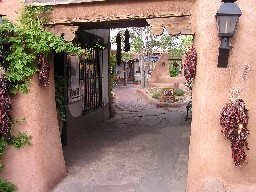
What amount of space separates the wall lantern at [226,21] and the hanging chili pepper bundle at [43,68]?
286 cm

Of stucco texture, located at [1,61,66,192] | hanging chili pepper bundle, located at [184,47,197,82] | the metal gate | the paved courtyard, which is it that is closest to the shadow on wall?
the paved courtyard

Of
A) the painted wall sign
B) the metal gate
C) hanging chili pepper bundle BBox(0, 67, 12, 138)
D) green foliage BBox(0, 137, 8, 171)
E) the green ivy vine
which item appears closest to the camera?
hanging chili pepper bundle BBox(0, 67, 12, 138)

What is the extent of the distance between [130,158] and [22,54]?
12.2 feet

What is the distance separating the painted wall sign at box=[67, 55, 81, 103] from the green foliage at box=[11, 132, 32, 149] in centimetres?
354

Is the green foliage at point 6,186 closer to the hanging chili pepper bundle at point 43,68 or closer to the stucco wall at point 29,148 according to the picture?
the stucco wall at point 29,148

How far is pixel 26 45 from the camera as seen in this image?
5.39 m

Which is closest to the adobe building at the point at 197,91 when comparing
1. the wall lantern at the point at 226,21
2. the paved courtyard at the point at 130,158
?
the wall lantern at the point at 226,21

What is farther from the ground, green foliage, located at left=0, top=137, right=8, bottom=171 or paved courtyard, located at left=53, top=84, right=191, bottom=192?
green foliage, located at left=0, top=137, right=8, bottom=171

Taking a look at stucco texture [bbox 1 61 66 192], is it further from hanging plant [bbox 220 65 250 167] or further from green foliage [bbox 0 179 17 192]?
hanging plant [bbox 220 65 250 167]

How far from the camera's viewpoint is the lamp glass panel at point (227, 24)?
4.49 meters

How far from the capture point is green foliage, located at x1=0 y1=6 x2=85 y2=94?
533cm

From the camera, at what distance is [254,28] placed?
474 centimetres

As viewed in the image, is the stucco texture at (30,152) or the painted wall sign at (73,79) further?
the painted wall sign at (73,79)

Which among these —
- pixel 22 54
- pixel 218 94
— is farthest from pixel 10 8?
pixel 218 94
